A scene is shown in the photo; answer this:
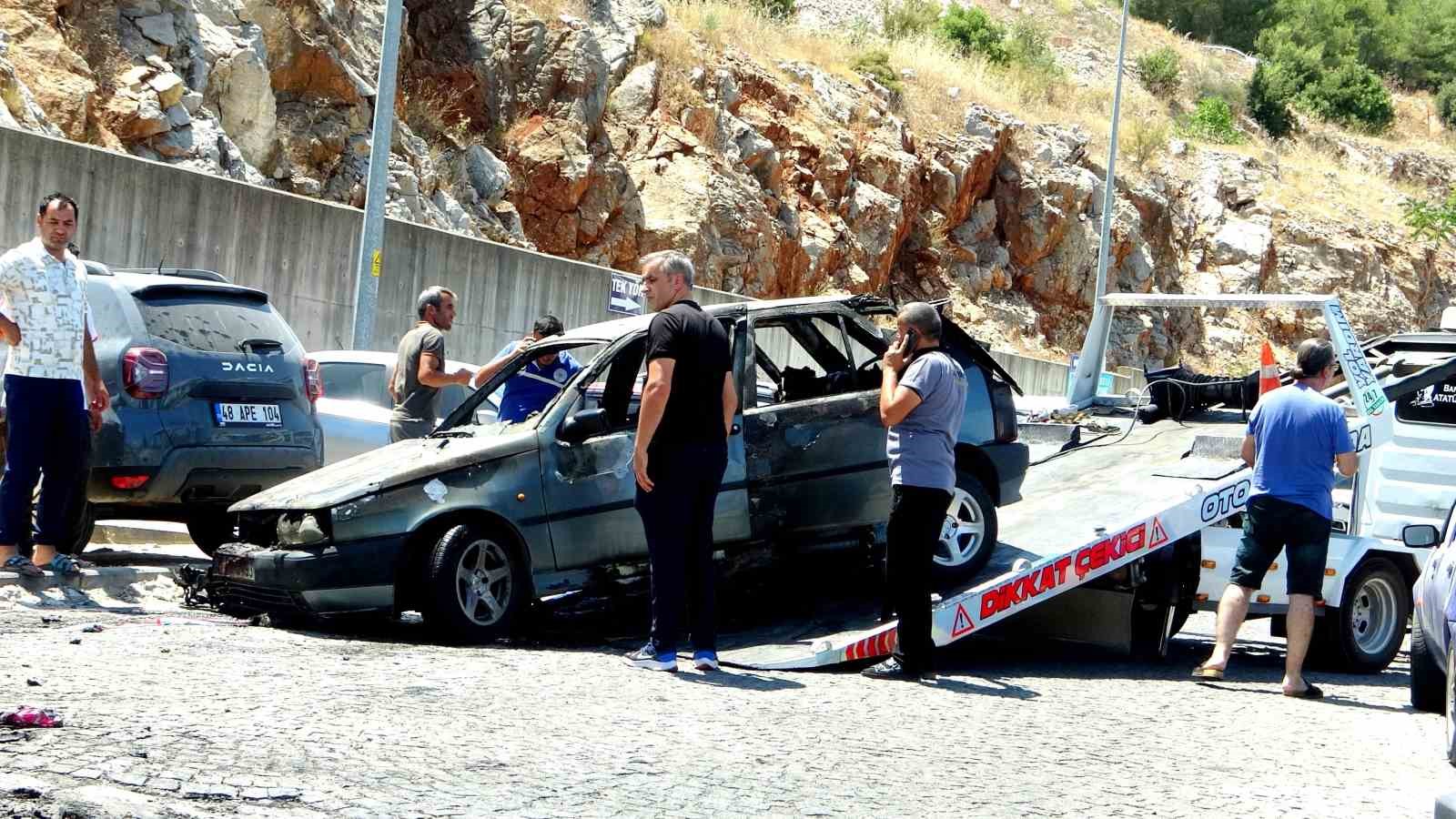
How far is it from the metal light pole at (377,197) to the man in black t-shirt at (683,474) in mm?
7911

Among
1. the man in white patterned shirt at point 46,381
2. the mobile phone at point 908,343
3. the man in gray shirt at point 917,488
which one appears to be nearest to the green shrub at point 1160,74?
the mobile phone at point 908,343

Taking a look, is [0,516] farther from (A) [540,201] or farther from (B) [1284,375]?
(A) [540,201]

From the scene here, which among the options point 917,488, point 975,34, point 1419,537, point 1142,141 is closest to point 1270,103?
point 975,34

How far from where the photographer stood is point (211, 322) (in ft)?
31.7

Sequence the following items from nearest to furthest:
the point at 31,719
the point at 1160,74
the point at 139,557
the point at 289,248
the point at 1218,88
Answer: the point at 31,719, the point at 139,557, the point at 289,248, the point at 1160,74, the point at 1218,88

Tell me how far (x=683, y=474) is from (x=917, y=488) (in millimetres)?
1200

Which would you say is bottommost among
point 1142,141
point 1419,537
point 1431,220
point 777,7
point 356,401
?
point 356,401

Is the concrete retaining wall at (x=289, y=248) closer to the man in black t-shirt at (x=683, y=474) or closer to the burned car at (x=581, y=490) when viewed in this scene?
the burned car at (x=581, y=490)

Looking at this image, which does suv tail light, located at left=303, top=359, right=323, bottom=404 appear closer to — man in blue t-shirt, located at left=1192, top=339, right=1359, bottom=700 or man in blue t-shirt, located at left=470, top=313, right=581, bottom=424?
man in blue t-shirt, located at left=470, top=313, right=581, bottom=424

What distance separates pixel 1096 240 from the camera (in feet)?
138

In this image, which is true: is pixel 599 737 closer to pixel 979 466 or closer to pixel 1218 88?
pixel 979 466

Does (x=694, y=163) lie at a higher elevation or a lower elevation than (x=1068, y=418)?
higher

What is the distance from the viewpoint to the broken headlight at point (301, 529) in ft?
26.1

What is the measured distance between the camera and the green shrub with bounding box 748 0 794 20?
42.5 m
